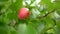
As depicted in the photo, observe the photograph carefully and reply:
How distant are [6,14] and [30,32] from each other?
0.11m

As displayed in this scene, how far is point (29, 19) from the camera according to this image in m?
0.49

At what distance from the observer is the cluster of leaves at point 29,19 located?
41cm

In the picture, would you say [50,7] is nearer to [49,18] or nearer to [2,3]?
[49,18]

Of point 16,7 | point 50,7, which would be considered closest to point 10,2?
point 16,7

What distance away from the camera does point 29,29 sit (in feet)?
1.34

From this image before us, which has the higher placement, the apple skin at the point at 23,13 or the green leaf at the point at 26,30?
the apple skin at the point at 23,13

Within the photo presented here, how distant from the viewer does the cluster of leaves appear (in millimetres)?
412

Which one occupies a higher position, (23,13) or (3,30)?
(23,13)

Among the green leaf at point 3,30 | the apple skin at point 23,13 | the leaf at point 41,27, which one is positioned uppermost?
the apple skin at point 23,13

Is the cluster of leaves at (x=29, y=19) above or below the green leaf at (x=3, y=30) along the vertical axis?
above

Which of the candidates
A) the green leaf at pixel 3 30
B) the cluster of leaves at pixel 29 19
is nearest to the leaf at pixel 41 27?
the cluster of leaves at pixel 29 19

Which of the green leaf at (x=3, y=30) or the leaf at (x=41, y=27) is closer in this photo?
the green leaf at (x=3, y=30)

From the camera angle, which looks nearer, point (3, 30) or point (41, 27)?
point (3, 30)

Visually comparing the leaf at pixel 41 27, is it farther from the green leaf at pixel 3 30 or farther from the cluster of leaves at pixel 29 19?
the green leaf at pixel 3 30
